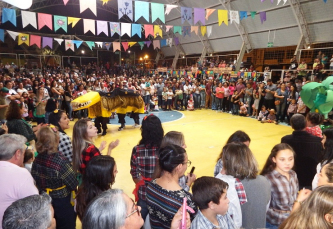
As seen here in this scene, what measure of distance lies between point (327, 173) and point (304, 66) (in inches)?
421

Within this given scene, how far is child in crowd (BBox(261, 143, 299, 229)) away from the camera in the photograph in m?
1.96

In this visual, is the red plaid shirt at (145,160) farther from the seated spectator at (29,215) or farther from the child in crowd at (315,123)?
the child in crowd at (315,123)

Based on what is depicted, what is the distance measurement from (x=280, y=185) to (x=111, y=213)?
1.53 m

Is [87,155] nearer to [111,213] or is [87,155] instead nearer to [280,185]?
[111,213]

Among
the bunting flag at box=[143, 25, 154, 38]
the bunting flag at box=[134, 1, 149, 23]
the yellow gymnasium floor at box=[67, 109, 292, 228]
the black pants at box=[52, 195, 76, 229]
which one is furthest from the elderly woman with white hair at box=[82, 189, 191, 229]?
the bunting flag at box=[143, 25, 154, 38]

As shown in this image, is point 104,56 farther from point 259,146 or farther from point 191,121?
point 259,146

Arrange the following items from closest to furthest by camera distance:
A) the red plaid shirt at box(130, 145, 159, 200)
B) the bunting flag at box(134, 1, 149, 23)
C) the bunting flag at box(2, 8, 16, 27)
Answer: the red plaid shirt at box(130, 145, 159, 200) < the bunting flag at box(2, 8, 16, 27) < the bunting flag at box(134, 1, 149, 23)

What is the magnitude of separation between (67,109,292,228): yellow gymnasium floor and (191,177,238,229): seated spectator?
2.11 meters

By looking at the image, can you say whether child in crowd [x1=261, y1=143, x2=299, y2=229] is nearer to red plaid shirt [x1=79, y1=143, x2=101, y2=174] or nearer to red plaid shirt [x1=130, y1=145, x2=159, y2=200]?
red plaid shirt [x1=130, y1=145, x2=159, y2=200]

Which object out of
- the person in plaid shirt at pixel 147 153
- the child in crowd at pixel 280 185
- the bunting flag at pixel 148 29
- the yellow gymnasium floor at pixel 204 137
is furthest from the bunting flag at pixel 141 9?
the child in crowd at pixel 280 185

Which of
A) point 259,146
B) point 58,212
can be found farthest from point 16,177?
point 259,146

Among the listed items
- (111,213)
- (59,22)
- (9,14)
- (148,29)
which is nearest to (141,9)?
(148,29)

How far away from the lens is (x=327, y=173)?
1839 mm

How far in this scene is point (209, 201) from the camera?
1.42 meters
